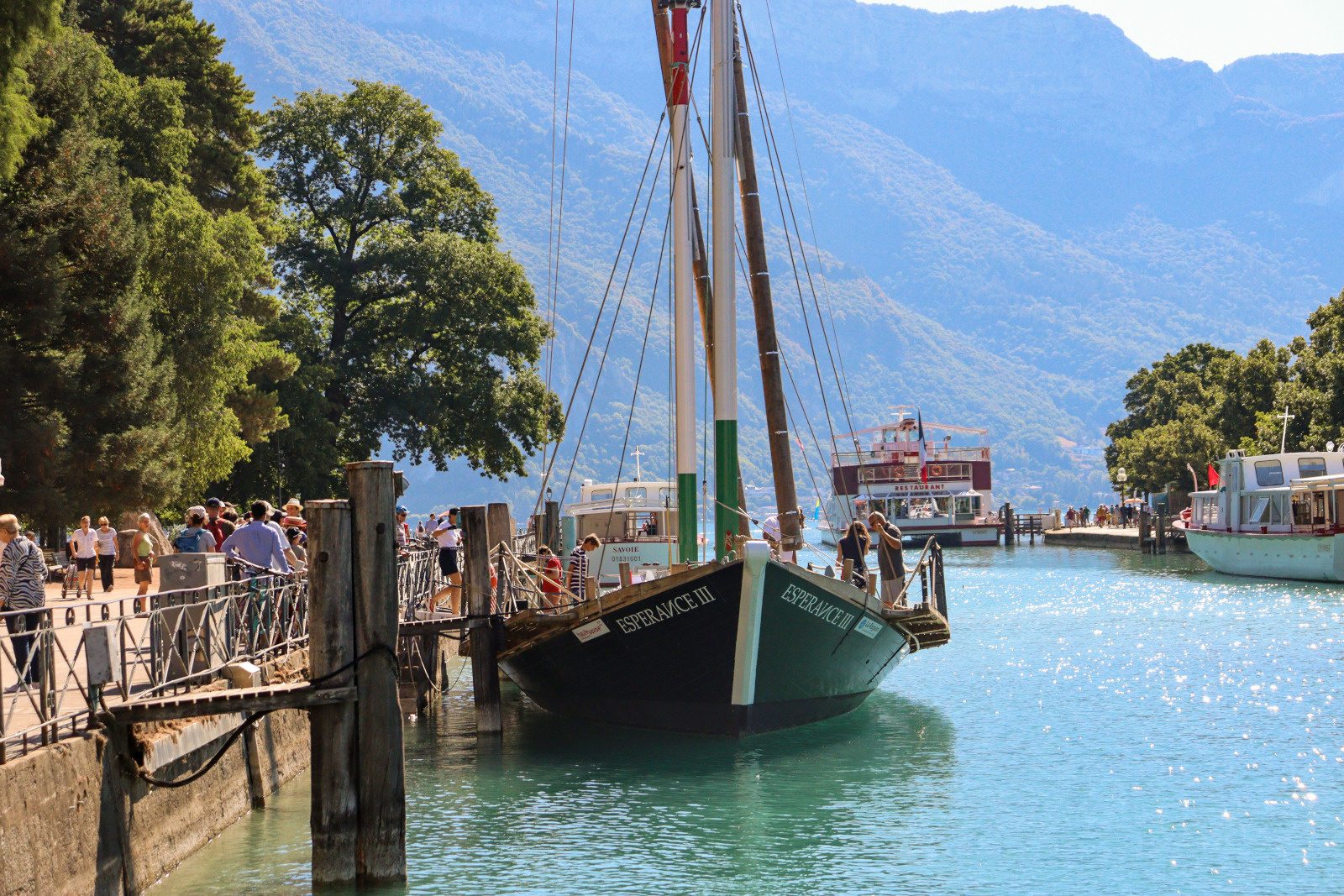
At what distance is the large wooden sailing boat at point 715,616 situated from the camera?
16.0 metres

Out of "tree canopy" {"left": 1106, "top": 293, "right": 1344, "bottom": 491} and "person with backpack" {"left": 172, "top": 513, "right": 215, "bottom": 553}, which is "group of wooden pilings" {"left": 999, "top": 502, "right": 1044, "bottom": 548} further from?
"person with backpack" {"left": 172, "top": 513, "right": 215, "bottom": 553}

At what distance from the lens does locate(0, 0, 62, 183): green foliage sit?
20703 millimetres

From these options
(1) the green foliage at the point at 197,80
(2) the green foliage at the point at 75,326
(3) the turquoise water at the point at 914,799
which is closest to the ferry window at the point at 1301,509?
(3) the turquoise water at the point at 914,799

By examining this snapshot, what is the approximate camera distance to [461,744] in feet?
60.4

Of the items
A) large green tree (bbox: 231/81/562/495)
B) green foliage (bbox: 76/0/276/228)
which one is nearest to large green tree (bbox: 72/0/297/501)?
green foliage (bbox: 76/0/276/228)

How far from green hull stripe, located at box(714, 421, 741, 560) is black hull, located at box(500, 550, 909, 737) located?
79 cm

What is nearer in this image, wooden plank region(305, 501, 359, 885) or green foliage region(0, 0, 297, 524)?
wooden plank region(305, 501, 359, 885)

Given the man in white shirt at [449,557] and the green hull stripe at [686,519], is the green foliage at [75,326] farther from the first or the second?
the green hull stripe at [686,519]

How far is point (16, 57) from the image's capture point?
21.3 meters

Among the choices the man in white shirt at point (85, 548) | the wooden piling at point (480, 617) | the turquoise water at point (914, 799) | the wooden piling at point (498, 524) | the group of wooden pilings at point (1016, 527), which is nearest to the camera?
the turquoise water at point (914, 799)

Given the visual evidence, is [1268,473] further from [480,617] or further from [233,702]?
[233,702]

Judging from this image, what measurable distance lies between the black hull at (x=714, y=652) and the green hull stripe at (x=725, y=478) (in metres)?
0.79

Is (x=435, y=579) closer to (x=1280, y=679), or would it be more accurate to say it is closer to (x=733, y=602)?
(x=733, y=602)

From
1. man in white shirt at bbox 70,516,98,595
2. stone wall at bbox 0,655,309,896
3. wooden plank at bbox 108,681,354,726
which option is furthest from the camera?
man in white shirt at bbox 70,516,98,595
